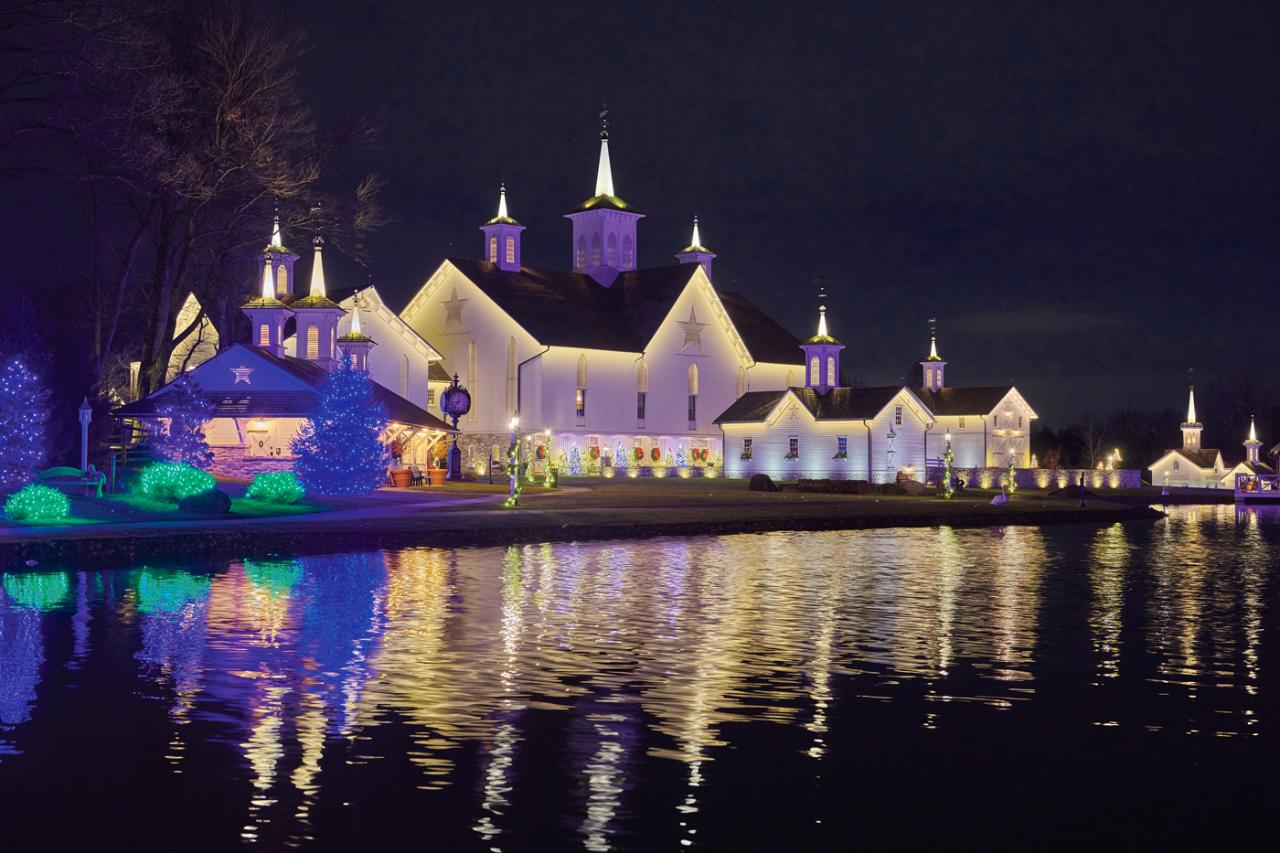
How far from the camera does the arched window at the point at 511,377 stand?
8038 cm

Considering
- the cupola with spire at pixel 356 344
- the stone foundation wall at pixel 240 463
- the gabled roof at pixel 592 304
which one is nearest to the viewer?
the stone foundation wall at pixel 240 463

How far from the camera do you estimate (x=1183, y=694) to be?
14719 mm

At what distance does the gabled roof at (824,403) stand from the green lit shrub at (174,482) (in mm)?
47035

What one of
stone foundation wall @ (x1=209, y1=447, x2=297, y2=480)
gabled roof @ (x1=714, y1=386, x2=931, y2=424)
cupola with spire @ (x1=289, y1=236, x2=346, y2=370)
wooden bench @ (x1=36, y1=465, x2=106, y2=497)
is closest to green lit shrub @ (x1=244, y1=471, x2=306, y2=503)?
wooden bench @ (x1=36, y1=465, x2=106, y2=497)

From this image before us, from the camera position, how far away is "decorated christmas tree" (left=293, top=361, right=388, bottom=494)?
1929 inches

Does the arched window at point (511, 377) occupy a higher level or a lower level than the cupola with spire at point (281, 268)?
lower

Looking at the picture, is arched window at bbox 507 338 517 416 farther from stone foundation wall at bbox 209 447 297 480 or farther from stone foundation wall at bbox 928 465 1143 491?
stone foundation wall at bbox 209 447 297 480

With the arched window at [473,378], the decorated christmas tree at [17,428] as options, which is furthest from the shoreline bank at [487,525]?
the arched window at [473,378]

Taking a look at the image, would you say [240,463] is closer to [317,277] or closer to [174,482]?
[317,277]

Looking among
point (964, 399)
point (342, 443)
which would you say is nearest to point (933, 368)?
point (964, 399)

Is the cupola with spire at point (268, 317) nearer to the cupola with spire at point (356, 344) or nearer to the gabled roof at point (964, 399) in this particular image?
the cupola with spire at point (356, 344)

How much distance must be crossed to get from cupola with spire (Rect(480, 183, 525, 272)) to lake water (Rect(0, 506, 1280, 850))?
63.6m

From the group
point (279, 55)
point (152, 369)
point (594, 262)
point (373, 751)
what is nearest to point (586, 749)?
point (373, 751)

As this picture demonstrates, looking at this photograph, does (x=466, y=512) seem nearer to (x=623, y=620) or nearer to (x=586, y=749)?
(x=623, y=620)
